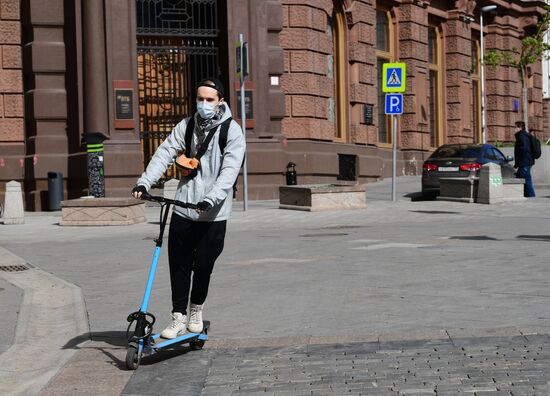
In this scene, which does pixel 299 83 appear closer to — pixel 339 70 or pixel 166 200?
pixel 339 70

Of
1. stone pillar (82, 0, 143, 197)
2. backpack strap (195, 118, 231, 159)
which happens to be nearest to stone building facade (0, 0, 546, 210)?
stone pillar (82, 0, 143, 197)

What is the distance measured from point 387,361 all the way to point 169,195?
1231 cm

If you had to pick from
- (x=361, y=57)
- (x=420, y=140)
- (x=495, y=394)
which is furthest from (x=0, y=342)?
(x=420, y=140)

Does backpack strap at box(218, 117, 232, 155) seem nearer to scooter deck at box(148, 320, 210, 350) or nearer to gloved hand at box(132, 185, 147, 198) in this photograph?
gloved hand at box(132, 185, 147, 198)

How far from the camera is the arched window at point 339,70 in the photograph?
29.3m

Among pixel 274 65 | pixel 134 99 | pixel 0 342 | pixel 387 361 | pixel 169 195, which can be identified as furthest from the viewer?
pixel 274 65

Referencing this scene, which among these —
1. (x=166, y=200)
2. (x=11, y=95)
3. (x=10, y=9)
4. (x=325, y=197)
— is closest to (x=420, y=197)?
(x=325, y=197)

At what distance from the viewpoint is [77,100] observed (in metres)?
24.2

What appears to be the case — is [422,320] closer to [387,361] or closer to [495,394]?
[387,361]

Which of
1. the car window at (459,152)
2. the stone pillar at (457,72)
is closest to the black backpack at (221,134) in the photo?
the car window at (459,152)

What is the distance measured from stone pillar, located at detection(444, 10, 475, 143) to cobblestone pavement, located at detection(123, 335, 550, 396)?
30.9 m

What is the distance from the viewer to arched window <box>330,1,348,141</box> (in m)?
29.3

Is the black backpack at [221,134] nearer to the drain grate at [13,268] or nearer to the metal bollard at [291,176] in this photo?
the drain grate at [13,268]

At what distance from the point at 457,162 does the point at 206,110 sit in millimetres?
18411
